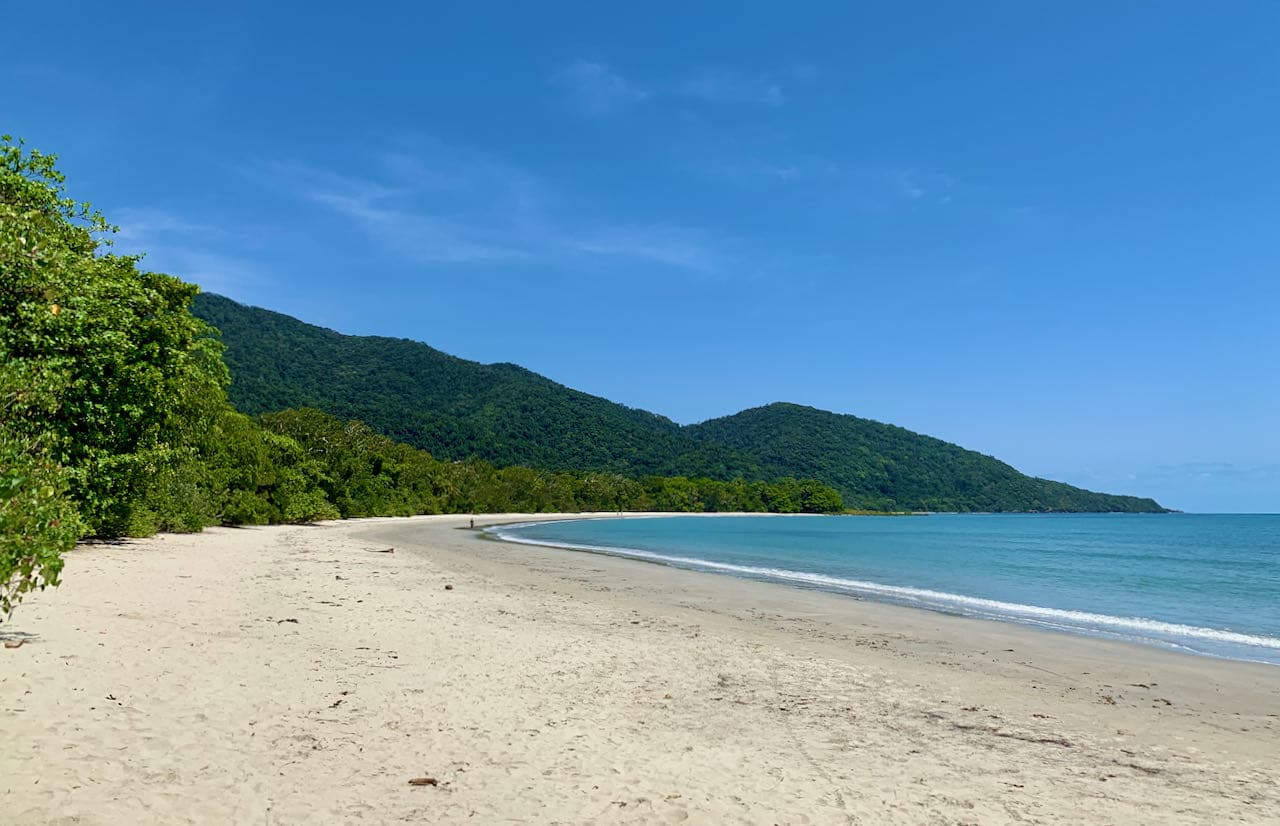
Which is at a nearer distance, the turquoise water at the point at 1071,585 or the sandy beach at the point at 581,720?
the sandy beach at the point at 581,720

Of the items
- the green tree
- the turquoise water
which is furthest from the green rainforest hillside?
the turquoise water

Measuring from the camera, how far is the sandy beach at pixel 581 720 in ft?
21.1

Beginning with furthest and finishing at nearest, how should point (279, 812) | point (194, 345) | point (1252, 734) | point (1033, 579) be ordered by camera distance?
1. point (1033, 579)
2. point (194, 345)
3. point (1252, 734)
4. point (279, 812)

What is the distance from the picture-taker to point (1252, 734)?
9789 mm

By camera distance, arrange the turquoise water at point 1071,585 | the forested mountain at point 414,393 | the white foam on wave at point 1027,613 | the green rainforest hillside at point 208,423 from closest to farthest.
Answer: the green rainforest hillside at point 208,423 < the white foam on wave at point 1027,613 < the turquoise water at point 1071,585 < the forested mountain at point 414,393

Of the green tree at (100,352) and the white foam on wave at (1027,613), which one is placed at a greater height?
the green tree at (100,352)

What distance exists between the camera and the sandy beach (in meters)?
6.42

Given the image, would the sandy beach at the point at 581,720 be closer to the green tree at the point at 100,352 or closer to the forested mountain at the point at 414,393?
the green tree at the point at 100,352

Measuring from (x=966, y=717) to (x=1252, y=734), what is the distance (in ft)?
11.9

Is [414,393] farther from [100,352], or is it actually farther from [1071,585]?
[100,352]

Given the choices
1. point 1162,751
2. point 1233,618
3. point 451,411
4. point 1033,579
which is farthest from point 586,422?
point 1162,751

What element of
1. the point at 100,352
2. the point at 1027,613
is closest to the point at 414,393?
the point at 100,352

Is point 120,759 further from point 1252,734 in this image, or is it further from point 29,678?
point 1252,734

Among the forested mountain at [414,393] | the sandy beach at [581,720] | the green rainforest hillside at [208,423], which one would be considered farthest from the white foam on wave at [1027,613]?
the forested mountain at [414,393]
